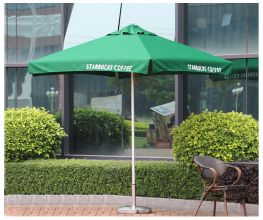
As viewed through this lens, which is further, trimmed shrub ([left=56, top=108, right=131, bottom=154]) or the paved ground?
trimmed shrub ([left=56, top=108, right=131, bottom=154])

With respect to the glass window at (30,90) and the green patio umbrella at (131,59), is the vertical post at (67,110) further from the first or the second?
the green patio umbrella at (131,59)

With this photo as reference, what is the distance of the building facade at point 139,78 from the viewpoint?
11.2 m

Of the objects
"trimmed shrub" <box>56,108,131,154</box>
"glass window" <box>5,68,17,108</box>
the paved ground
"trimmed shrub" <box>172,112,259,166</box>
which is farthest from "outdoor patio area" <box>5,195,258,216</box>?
"glass window" <box>5,68,17,108</box>

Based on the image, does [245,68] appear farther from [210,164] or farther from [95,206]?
[95,206]

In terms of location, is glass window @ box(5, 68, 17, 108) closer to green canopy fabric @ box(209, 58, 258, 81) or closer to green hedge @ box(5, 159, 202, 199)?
green hedge @ box(5, 159, 202, 199)

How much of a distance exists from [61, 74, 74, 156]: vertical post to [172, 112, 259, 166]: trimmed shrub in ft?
10.6

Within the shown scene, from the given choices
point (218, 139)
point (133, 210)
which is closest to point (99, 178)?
point (133, 210)

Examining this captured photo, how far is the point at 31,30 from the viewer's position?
1245 centimetres

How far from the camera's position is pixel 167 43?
8.70m

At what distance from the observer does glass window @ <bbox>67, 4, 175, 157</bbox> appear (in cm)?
1162

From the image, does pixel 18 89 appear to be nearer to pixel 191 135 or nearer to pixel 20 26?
pixel 20 26

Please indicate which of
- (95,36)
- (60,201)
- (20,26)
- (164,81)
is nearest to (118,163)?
(60,201)

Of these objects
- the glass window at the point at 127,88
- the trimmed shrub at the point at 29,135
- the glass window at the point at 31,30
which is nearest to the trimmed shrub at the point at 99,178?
the trimmed shrub at the point at 29,135

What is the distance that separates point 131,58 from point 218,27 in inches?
157
